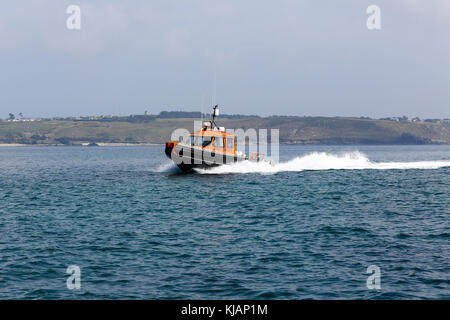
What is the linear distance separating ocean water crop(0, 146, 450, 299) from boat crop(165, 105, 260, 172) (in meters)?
5.79

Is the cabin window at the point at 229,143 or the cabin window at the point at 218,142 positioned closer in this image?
the cabin window at the point at 218,142

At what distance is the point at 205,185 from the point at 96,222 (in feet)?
48.2

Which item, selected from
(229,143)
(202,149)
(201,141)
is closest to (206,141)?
(201,141)

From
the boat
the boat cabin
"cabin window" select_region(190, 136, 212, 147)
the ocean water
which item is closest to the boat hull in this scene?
the boat

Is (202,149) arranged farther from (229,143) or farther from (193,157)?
(229,143)

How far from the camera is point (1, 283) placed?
13.4 metres

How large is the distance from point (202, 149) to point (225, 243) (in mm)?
23086

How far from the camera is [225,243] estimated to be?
18.3 meters

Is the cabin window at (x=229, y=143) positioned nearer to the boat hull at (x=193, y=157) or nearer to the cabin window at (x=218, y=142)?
the boat hull at (x=193, y=157)

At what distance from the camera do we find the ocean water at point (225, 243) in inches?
513

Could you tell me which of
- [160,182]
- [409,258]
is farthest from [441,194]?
[160,182]

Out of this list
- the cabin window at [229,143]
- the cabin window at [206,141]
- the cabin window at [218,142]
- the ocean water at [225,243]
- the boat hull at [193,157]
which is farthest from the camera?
the cabin window at [229,143]

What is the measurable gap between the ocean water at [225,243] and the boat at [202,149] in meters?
5.79

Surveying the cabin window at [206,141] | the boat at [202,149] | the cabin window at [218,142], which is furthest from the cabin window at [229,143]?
the cabin window at [206,141]
